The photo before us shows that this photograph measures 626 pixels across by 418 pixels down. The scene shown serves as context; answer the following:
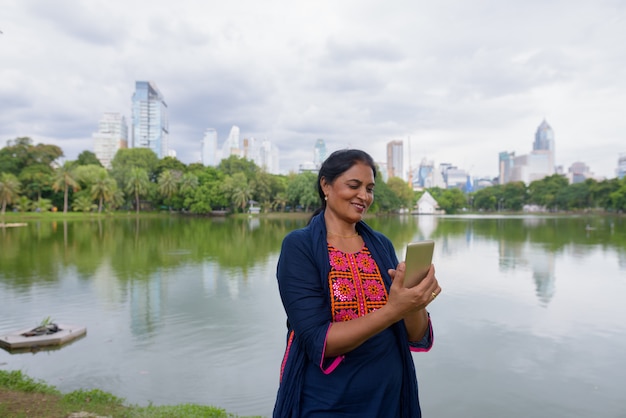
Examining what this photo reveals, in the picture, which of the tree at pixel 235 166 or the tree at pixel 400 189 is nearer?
the tree at pixel 235 166

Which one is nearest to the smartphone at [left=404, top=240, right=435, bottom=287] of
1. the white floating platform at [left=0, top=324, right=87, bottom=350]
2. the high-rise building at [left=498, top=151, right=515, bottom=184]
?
the white floating platform at [left=0, top=324, right=87, bottom=350]

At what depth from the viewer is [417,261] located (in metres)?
1.26

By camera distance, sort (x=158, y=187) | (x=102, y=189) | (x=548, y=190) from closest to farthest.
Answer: (x=102, y=189) < (x=158, y=187) < (x=548, y=190)

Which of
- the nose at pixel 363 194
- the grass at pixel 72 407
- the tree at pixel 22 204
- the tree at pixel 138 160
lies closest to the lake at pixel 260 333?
Answer: the grass at pixel 72 407

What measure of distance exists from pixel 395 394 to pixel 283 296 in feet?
1.63

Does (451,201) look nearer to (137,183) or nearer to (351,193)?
(137,183)

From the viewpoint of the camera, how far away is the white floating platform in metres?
6.13

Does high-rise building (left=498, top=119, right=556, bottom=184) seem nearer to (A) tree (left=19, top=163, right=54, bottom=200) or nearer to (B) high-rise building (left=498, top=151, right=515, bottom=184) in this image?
(B) high-rise building (left=498, top=151, right=515, bottom=184)

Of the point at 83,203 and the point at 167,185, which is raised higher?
the point at 167,185

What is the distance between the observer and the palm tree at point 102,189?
43.5 metres

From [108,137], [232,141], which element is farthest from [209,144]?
[108,137]

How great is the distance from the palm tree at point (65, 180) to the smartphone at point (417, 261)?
154 ft

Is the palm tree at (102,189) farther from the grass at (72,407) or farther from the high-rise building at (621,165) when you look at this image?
the high-rise building at (621,165)

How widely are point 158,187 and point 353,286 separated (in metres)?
53.1
